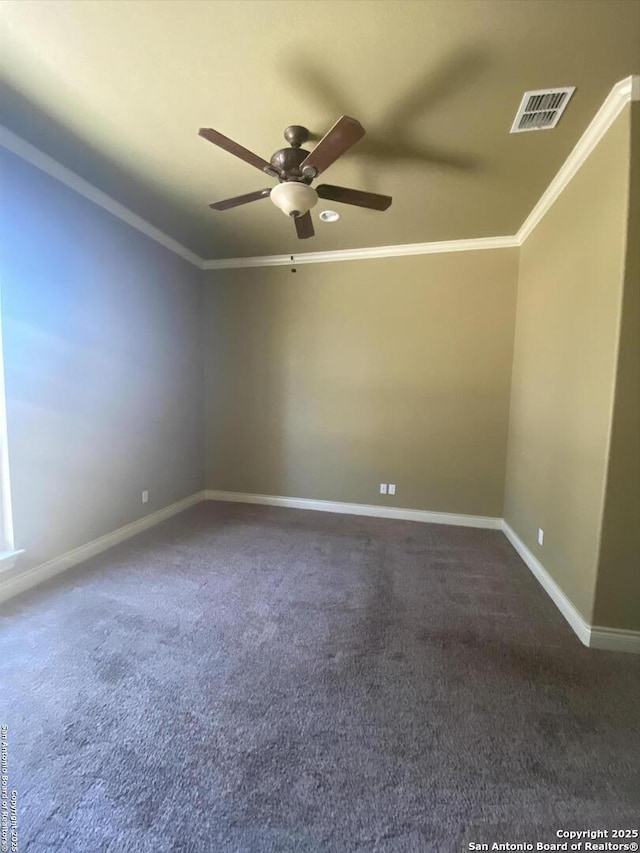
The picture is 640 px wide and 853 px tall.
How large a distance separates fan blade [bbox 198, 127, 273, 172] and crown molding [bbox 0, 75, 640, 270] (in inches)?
56.8

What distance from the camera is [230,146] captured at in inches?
70.5

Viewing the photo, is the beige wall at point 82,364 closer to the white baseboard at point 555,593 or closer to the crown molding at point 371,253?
the crown molding at point 371,253

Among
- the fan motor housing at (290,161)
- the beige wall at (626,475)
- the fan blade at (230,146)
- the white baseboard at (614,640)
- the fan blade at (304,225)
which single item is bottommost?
the white baseboard at (614,640)

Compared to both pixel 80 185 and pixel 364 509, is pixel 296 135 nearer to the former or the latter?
pixel 80 185

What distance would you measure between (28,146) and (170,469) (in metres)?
2.78

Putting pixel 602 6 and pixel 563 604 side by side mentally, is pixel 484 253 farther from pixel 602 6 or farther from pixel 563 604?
pixel 563 604

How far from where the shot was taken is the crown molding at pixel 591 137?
5.85 feet

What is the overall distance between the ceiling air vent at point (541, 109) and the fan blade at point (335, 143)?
953 mm

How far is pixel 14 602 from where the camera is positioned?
7.62 ft

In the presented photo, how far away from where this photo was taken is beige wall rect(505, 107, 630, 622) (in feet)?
6.34

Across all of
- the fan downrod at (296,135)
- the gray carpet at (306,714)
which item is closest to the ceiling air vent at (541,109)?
the fan downrod at (296,135)

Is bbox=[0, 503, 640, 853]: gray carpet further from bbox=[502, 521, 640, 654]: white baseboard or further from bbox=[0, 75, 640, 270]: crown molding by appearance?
bbox=[0, 75, 640, 270]: crown molding

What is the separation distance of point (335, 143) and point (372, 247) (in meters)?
2.23

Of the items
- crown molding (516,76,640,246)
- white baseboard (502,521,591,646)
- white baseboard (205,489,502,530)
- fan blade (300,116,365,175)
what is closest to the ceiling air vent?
crown molding (516,76,640,246)
